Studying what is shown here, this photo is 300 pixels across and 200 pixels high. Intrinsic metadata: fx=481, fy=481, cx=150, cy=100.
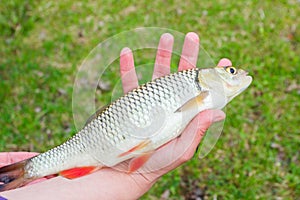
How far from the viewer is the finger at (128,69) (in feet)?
7.53

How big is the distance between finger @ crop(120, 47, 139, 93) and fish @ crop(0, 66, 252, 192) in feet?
1.14

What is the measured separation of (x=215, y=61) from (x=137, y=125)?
177cm

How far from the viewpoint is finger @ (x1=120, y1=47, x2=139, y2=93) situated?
2.29m

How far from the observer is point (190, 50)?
2.27 meters

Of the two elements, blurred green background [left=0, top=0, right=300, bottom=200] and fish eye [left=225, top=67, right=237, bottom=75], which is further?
blurred green background [left=0, top=0, right=300, bottom=200]

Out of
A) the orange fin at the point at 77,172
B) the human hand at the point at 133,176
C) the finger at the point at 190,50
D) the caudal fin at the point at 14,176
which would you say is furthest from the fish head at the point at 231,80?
the caudal fin at the point at 14,176

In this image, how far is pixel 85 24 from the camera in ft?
13.1

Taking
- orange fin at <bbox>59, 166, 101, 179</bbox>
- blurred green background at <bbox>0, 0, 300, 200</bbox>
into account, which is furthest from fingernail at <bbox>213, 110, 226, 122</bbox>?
blurred green background at <bbox>0, 0, 300, 200</bbox>

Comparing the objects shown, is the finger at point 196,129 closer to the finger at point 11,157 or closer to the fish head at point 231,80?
the fish head at point 231,80

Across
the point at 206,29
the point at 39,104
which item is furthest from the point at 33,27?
the point at 206,29

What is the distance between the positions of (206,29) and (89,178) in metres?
2.08

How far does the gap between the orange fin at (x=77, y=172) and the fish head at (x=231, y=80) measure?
65 cm

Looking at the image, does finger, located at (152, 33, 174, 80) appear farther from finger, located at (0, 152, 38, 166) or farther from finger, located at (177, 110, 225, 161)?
finger, located at (0, 152, 38, 166)

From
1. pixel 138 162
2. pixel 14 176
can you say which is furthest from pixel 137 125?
pixel 14 176
